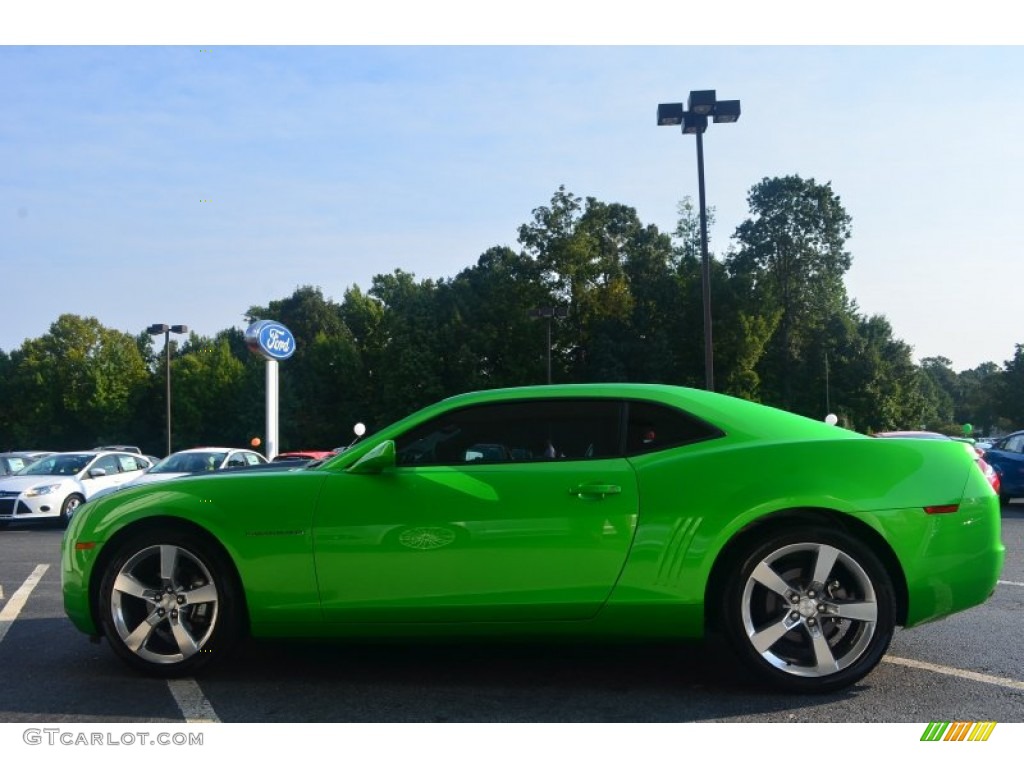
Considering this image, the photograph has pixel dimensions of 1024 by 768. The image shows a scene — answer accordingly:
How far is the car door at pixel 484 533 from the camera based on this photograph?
13.7 ft

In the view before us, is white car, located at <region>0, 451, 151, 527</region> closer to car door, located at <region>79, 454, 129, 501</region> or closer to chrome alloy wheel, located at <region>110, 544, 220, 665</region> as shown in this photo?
car door, located at <region>79, 454, 129, 501</region>

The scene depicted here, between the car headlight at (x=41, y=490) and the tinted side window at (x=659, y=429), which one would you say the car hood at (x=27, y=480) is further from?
the tinted side window at (x=659, y=429)

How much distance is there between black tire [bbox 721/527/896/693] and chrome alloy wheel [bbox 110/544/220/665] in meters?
2.48

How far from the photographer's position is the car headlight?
1497 centimetres

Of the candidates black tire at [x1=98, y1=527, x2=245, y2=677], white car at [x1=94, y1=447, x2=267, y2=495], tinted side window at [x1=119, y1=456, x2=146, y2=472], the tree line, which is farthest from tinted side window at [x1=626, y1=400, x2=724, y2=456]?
the tree line

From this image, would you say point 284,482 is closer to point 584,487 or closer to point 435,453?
point 435,453

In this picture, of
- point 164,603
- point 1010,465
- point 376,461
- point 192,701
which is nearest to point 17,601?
point 164,603

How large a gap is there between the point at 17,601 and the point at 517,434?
4800 mm

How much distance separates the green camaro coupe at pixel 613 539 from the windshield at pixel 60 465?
44.4ft

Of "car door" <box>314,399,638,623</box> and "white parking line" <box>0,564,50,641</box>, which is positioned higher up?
"car door" <box>314,399,638,623</box>

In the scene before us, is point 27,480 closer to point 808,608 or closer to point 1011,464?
point 808,608

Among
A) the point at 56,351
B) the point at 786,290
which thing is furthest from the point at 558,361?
the point at 56,351

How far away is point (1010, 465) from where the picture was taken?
15.9 m

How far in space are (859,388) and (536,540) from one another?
59923 mm
